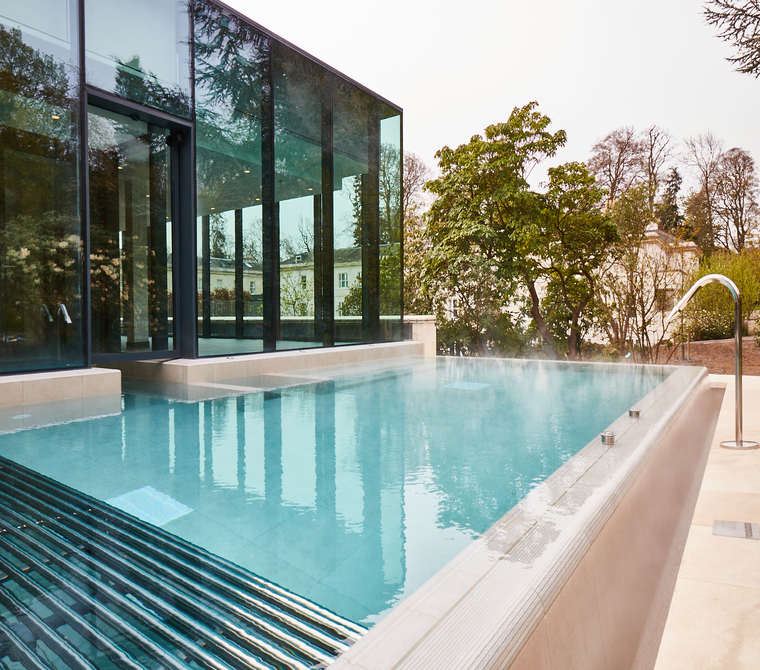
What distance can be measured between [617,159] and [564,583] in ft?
59.0

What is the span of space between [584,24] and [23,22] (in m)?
16.6

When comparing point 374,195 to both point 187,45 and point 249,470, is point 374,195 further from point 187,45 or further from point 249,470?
point 249,470

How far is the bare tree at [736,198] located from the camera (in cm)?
1488

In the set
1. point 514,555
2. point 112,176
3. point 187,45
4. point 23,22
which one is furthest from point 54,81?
point 514,555

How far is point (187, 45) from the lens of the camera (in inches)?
254

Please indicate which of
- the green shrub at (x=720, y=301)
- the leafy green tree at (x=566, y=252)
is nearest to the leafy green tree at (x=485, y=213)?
the leafy green tree at (x=566, y=252)

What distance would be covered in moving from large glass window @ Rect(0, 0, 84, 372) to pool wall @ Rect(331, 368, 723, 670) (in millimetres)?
4795

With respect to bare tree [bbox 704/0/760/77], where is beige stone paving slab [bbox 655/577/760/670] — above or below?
below

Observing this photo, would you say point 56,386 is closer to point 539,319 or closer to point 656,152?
point 539,319

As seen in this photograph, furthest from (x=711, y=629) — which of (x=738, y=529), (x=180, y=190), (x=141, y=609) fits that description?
(x=180, y=190)

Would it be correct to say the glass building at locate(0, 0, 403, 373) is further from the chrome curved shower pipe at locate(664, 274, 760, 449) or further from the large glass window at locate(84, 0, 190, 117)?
the chrome curved shower pipe at locate(664, 274, 760, 449)

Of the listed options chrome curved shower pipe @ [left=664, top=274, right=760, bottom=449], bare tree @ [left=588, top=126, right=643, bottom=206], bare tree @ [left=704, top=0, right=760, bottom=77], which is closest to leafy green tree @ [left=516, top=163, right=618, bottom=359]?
bare tree @ [left=704, top=0, right=760, bottom=77]

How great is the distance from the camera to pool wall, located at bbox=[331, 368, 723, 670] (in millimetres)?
1152

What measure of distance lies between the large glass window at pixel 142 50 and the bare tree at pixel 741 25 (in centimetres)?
1111
